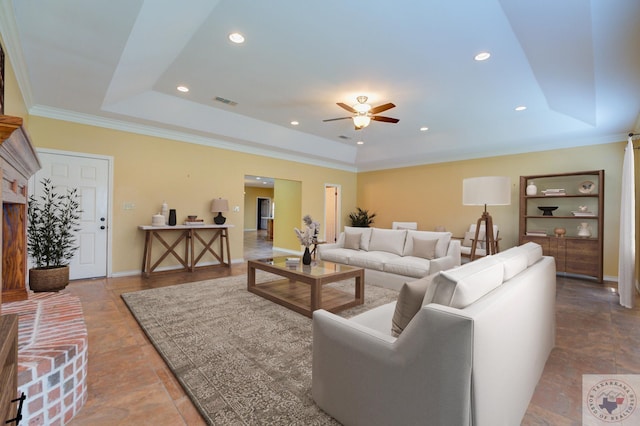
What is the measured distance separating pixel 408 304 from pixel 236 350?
157 cm

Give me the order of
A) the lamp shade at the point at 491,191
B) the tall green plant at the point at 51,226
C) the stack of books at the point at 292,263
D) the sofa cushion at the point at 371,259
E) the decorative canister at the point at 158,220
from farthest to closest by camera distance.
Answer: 1. the decorative canister at the point at 158,220
2. the sofa cushion at the point at 371,259
3. the stack of books at the point at 292,263
4. the tall green plant at the point at 51,226
5. the lamp shade at the point at 491,191

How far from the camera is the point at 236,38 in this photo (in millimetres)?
3006

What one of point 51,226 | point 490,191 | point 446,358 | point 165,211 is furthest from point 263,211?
point 446,358

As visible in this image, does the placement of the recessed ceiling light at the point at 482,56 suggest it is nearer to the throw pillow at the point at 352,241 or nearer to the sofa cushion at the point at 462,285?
the sofa cushion at the point at 462,285

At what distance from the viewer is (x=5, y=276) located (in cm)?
228

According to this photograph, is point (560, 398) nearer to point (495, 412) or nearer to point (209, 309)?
point (495, 412)

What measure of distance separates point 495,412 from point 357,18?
3058 millimetres

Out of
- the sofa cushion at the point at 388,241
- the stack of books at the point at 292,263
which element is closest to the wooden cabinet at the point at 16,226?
the stack of books at the point at 292,263

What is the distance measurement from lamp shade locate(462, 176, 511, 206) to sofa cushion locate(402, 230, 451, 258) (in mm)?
1209

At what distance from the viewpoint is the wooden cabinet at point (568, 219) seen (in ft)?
16.3

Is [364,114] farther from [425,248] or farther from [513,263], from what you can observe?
[513,263]

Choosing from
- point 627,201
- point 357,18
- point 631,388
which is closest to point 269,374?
point 631,388

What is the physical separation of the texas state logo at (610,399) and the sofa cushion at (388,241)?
288 cm

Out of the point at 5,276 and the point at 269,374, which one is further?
the point at 5,276
